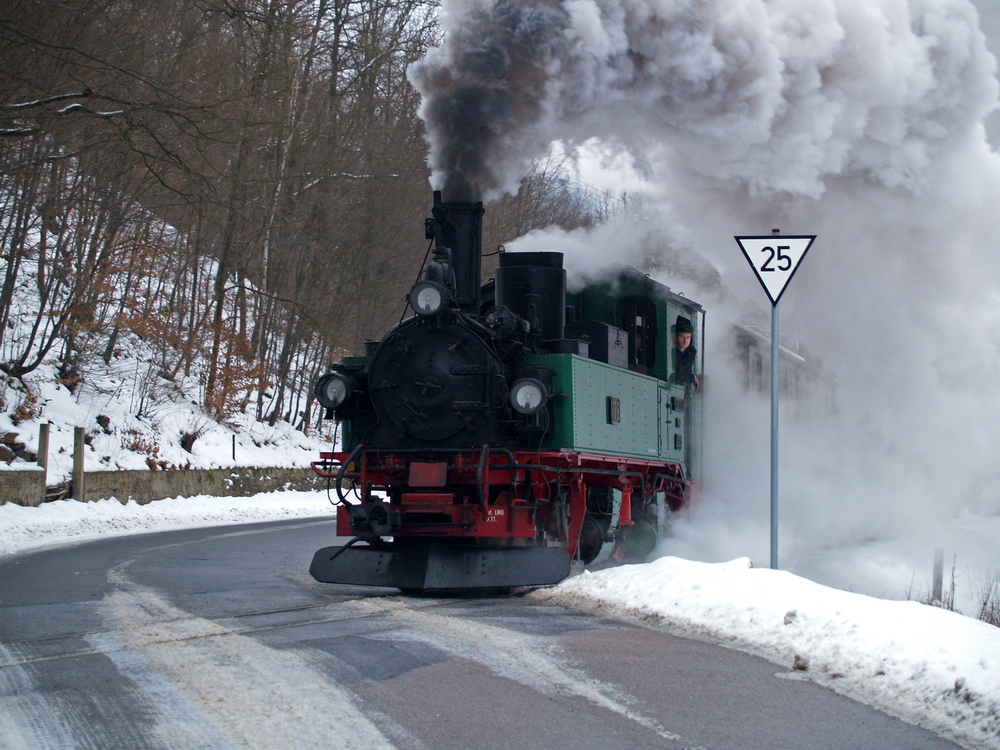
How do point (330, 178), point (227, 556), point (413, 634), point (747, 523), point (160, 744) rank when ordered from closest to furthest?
point (160, 744), point (413, 634), point (227, 556), point (747, 523), point (330, 178)

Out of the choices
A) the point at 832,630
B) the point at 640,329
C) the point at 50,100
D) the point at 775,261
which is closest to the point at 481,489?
the point at 775,261

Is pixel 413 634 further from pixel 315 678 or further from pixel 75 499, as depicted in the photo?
pixel 75 499

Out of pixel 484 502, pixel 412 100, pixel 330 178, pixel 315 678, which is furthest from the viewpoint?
pixel 412 100

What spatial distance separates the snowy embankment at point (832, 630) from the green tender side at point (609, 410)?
124cm

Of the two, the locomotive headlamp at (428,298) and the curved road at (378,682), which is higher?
the locomotive headlamp at (428,298)

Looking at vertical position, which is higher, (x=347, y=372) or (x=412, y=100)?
(x=412, y=100)

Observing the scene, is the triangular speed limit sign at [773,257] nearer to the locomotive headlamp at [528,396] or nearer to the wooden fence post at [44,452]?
the locomotive headlamp at [528,396]

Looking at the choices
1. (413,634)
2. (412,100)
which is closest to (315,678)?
(413,634)

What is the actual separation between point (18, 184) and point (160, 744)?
15579 millimetres

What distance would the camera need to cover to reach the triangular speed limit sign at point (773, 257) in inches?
316

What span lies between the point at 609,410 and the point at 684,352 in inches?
94.0

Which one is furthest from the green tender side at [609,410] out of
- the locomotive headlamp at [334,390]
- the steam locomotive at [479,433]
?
the locomotive headlamp at [334,390]

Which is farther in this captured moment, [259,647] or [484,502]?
[484,502]

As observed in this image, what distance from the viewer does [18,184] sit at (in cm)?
1731
